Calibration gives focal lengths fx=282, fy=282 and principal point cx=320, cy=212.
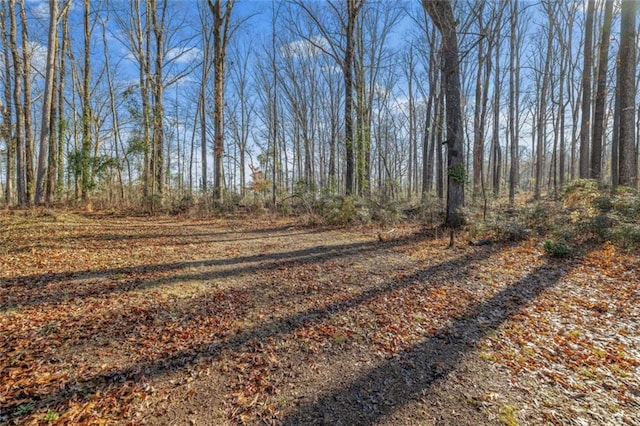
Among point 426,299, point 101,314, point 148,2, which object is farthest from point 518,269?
point 148,2

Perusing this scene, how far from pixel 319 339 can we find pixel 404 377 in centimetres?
86

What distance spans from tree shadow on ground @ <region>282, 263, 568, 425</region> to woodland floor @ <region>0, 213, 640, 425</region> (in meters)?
0.01

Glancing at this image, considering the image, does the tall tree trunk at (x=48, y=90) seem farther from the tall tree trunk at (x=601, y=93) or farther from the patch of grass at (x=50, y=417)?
the tall tree trunk at (x=601, y=93)

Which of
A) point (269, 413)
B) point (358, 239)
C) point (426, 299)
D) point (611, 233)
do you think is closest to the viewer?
point (269, 413)

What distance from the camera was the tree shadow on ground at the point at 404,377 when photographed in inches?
73.2

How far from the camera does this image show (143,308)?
3.26m

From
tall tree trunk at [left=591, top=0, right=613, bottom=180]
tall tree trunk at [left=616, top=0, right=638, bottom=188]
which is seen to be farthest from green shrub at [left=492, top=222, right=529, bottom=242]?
tall tree trunk at [left=591, top=0, right=613, bottom=180]

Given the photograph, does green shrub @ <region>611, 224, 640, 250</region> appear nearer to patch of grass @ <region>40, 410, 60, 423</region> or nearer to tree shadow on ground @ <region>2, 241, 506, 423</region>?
tree shadow on ground @ <region>2, 241, 506, 423</region>

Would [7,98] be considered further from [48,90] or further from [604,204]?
[604,204]

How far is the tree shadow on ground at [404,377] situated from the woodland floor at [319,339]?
0.01 m

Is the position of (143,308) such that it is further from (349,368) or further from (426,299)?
(426,299)

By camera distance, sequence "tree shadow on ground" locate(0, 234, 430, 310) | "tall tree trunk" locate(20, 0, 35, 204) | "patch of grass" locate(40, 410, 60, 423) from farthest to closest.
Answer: "tall tree trunk" locate(20, 0, 35, 204) → "tree shadow on ground" locate(0, 234, 430, 310) → "patch of grass" locate(40, 410, 60, 423)

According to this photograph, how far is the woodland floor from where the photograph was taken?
6.21ft

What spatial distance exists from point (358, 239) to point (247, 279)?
3.60 m
